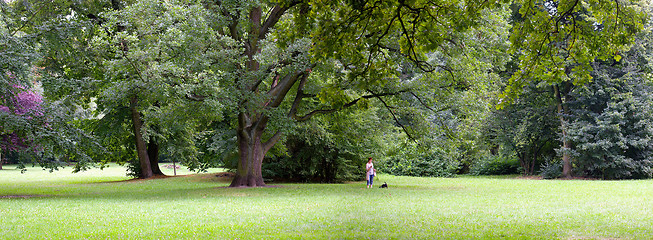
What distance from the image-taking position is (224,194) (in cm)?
1680

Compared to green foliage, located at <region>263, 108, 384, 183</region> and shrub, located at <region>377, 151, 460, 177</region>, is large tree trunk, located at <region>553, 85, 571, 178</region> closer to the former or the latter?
shrub, located at <region>377, 151, 460, 177</region>

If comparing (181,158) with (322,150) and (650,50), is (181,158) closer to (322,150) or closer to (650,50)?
(322,150)

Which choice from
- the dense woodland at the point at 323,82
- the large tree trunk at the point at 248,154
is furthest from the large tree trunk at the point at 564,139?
the large tree trunk at the point at 248,154

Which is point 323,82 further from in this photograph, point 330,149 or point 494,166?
point 494,166

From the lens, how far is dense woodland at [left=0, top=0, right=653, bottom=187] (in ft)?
29.4

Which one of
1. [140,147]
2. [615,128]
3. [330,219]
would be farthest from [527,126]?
[330,219]

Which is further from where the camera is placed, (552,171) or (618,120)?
(552,171)

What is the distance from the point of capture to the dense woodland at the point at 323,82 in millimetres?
8961

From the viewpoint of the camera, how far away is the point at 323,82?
70.6 ft

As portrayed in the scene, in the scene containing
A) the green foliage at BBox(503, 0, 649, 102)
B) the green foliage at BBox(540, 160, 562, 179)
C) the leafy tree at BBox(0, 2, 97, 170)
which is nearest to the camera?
the green foliage at BBox(503, 0, 649, 102)

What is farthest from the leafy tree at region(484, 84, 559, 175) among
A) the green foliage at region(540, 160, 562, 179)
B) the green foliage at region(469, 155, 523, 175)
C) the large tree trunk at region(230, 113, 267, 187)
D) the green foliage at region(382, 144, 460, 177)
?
the large tree trunk at region(230, 113, 267, 187)

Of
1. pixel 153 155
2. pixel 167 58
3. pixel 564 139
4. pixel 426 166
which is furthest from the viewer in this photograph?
pixel 426 166

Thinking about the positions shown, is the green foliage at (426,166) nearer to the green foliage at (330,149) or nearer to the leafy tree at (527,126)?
the leafy tree at (527,126)

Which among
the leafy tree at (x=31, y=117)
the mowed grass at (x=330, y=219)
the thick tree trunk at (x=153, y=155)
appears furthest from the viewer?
→ the thick tree trunk at (x=153, y=155)
